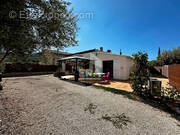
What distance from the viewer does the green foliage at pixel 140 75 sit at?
413cm

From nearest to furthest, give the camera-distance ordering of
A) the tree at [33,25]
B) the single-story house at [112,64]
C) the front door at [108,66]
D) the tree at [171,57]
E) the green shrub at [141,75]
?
1. the tree at [33,25]
2. the green shrub at [141,75]
3. the single-story house at [112,64]
4. the front door at [108,66]
5. the tree at [171,57]

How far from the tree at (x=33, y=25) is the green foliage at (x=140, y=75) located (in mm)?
3800

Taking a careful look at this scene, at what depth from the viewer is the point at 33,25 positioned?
8.35 ft

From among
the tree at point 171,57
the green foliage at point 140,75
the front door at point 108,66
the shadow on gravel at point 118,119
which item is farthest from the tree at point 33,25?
the tree at point 171,57

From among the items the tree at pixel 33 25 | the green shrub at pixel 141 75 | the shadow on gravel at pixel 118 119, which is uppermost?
the tree at pixel 33 25

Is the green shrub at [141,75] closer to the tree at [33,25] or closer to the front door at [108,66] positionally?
the tree at [33,25]

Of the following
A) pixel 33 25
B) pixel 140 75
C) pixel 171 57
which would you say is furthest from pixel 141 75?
pixel 171 57

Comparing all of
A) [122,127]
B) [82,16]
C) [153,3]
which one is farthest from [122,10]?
[122,127]

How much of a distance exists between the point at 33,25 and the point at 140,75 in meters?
5.32

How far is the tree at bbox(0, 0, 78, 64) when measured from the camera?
6.52 ft

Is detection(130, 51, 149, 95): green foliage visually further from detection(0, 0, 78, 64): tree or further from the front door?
→ the front door

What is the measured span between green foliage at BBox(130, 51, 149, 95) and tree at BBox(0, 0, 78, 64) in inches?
150

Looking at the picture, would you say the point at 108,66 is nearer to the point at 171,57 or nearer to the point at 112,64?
the point at 112,64

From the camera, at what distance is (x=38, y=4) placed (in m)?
2.38
